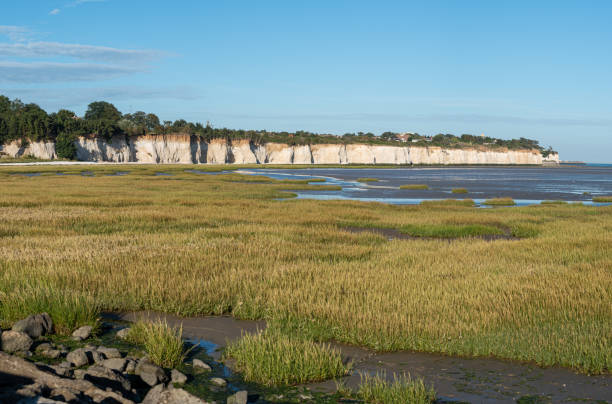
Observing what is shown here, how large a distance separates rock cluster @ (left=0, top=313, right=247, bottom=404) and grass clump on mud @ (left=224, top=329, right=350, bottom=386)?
0.48m

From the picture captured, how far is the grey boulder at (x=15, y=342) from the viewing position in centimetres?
759

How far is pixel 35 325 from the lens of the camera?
8.38m

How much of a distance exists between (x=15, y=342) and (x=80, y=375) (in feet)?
6.17

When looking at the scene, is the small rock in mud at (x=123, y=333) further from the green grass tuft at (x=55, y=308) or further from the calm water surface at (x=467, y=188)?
the calm water surface at (x=467, y=188)

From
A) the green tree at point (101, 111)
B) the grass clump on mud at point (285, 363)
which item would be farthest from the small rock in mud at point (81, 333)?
the green tree at point (101, 111)

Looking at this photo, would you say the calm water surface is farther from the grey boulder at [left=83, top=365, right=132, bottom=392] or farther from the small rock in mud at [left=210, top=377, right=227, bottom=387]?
the grey boulder at [left=83, top=365, right=132, bottom=392]

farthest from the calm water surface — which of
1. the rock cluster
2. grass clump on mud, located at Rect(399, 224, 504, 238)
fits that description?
the rock cluster

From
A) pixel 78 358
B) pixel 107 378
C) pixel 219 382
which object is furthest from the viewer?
pixel 78 358

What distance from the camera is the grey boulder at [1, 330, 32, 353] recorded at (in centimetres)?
759

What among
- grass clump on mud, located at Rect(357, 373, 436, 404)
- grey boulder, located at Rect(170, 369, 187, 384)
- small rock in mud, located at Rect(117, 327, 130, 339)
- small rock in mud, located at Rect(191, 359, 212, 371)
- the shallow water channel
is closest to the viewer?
grass clump on mud, located at Rect(357, 373, 436, 404)

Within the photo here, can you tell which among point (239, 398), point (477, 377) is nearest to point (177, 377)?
point (239, 398)

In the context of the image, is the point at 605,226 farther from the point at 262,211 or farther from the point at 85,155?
the point at 85,155

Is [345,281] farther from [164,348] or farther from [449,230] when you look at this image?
[449,230]

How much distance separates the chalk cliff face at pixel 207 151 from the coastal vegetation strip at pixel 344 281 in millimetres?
103105
